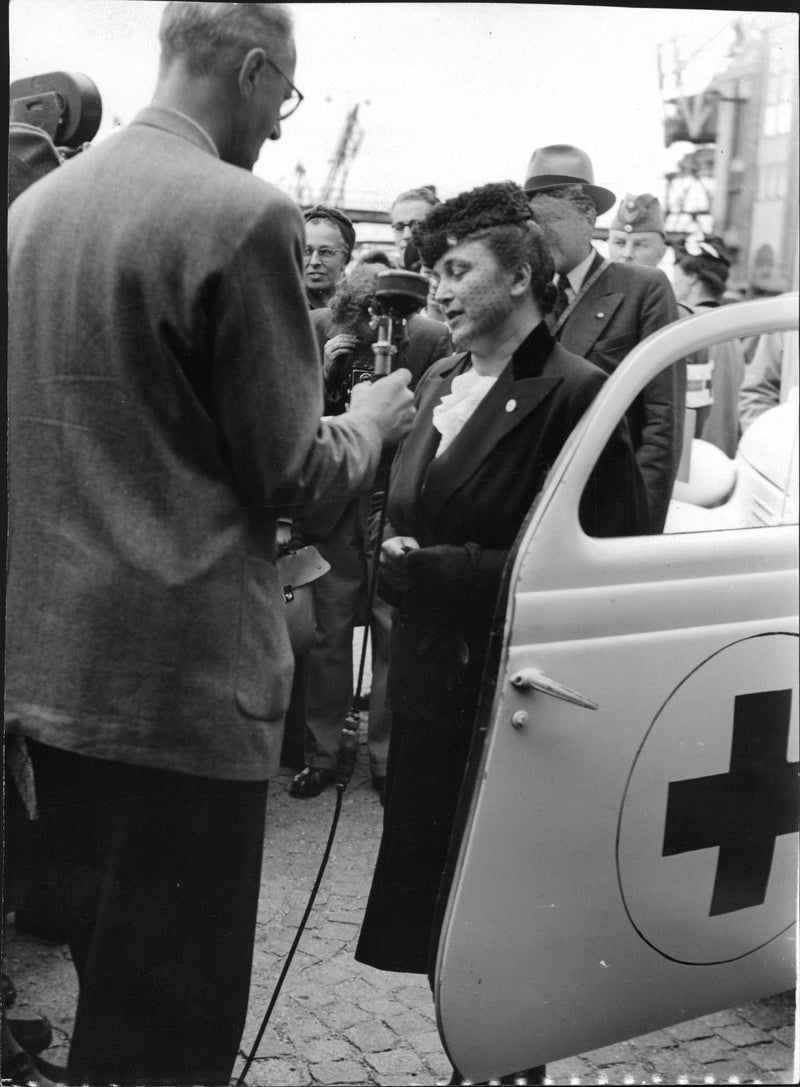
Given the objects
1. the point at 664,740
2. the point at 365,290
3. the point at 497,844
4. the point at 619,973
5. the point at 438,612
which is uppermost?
the point at 365,290

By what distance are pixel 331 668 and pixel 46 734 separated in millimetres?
547

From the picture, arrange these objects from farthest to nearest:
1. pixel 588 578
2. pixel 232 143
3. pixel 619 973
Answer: pixel 619 973 < pixel 588 578 < pixel 232 143

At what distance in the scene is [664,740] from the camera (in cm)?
227

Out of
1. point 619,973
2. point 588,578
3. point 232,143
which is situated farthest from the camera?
point 619,973

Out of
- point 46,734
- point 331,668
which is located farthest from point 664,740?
point 46,734

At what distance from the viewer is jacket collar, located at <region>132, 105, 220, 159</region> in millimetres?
1979

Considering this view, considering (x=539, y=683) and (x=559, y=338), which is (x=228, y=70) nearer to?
(x=559, y=338)

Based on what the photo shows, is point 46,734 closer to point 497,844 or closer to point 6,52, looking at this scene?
point 497,844

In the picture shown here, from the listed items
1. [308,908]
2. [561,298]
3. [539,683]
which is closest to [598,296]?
[561,298]

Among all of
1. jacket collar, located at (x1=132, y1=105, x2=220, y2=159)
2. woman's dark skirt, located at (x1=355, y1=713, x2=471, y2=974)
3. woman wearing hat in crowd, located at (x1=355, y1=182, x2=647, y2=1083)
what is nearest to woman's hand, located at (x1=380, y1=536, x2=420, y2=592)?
woman wearing hat in crowd, located at (x1=355, y1=182, x2=647, y2=1083)

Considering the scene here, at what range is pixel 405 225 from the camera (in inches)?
85.6

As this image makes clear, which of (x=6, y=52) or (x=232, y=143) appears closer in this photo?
(x=232, y=143)

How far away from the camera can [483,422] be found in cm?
216

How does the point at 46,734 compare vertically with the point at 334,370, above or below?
below
